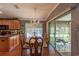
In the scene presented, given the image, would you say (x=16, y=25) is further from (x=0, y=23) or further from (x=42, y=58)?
(x=42, y=58)

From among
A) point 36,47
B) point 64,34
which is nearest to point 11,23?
point 64,34

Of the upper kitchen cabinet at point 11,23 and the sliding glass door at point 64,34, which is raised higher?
the upper kitchen cabinet at point 11,23

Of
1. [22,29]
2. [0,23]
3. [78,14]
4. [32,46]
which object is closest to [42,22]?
[22,29]

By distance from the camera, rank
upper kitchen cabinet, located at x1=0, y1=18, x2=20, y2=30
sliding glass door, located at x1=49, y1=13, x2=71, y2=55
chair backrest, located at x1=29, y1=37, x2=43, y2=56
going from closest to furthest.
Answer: sliding glass door, located at x1=49, y1=13, x2=71, y2=55 → chair backrest, located at x1=29, y1=37, x2=43, y2=56 → upper kitchen cabinet, located at x1=0, y1=18, x2=20, y2=30

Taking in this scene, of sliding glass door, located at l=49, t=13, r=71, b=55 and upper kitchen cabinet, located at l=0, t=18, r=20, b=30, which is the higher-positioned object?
upper kitchen cabinet, located at l=0, t=18, r=20, b=30

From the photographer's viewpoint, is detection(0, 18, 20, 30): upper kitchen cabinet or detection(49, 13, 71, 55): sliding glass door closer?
detection(49, 13, 71, 55): sliding glass door

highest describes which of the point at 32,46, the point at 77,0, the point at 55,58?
the point at 77,0

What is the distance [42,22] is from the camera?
1102 centimetres

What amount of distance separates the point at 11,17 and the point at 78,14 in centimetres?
784

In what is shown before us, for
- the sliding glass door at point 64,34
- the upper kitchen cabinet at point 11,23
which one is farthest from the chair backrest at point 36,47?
the upper kitchen cabinet at point 11,23

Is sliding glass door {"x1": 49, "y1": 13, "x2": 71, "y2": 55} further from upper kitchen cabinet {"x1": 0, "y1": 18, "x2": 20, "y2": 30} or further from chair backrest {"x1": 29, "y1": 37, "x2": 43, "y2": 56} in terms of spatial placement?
upper kitchen cabinet {"x1": 0, "y1": 18, "x2": 20, "y2": 30}

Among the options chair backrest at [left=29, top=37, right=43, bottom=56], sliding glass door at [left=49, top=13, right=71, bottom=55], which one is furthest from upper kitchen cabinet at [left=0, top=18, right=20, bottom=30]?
chair backrest at [left=29, top=37, right=43, bottom=56]

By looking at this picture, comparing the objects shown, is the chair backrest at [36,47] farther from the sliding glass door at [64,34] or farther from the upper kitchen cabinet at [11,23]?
the upper kitchen cabinet at [11,23]

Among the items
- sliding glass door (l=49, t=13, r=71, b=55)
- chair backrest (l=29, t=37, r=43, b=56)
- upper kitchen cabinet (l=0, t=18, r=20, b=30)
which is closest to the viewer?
sliding glass door (l=49, t=13, r=71, b=55)
